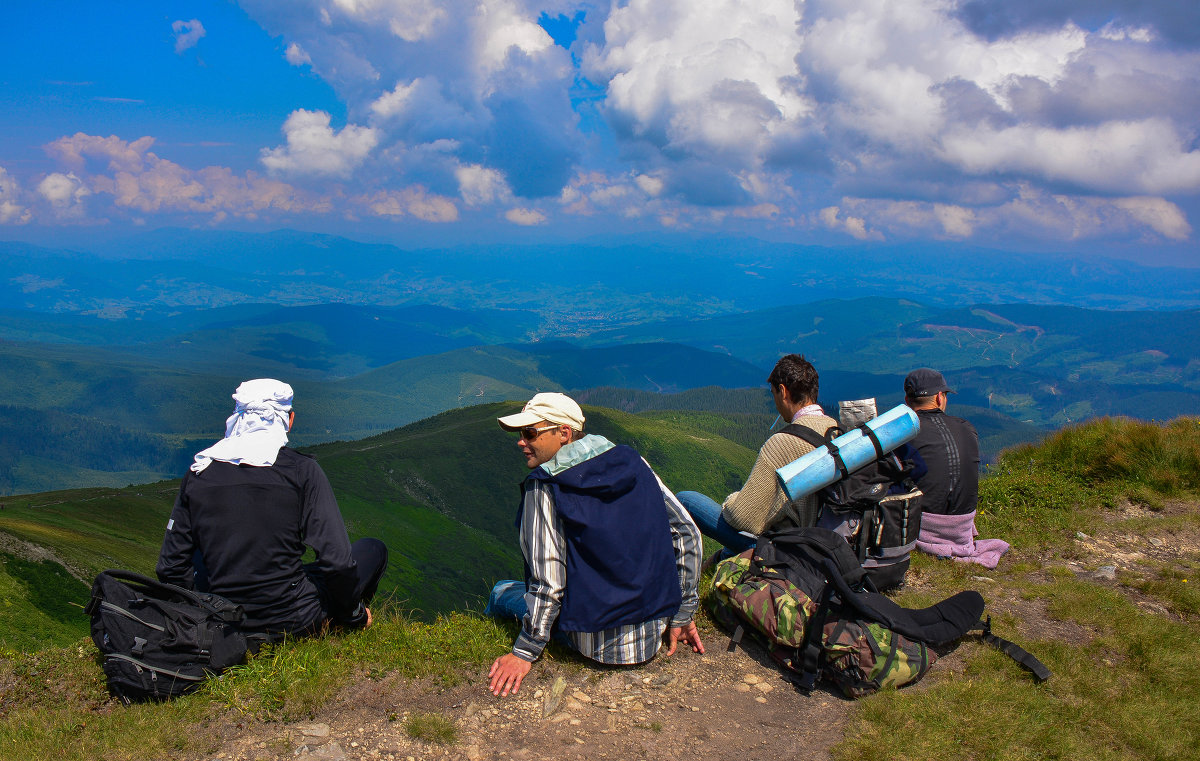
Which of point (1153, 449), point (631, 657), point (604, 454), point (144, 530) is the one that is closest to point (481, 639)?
point (631, 657)

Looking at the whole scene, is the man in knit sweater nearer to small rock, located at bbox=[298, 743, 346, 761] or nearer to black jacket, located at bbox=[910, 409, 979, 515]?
black jacket, located at bbox=[910, 409, 979, 515]

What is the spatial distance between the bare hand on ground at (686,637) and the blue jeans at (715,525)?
1.53 metres

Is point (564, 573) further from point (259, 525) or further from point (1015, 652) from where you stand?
point (1015, 652)

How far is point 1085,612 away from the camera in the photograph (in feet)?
25.5

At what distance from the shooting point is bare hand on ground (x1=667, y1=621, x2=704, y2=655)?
22.6ft

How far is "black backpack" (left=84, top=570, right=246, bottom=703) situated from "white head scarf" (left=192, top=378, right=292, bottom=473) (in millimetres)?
1268

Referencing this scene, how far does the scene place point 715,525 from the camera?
29.0 ft

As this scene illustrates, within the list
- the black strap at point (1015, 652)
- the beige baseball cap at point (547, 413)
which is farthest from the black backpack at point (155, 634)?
the black strap at point (1015, 652)

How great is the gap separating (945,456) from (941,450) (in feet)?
0.35

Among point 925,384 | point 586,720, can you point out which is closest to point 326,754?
point 586,720

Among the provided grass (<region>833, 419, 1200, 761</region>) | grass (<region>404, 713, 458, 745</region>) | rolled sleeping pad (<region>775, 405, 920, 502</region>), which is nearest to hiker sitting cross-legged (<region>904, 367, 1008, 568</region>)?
grass (<region>833, 419, 1200, 761</region>)

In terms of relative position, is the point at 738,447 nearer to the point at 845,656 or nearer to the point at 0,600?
the point at 0,600

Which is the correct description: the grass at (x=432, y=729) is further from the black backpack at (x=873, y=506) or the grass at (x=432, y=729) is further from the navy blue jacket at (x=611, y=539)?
the black backpack at (x=873, y=506)

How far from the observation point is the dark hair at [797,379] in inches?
308
